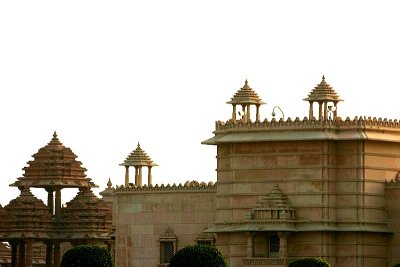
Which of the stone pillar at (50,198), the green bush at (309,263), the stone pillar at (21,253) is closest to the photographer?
the green bush at (309,263)

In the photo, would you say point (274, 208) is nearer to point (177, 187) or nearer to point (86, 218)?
point (177, 187)

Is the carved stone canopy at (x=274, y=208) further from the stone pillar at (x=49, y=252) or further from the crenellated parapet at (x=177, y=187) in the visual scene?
the stone pillar at (x=49, y=252)

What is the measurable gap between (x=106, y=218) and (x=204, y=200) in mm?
19913

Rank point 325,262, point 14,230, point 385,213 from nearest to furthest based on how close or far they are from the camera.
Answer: point 325,262 → point 385,213 → point 14,230

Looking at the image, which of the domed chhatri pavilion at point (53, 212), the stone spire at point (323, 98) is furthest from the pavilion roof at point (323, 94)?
the domed chhatri pavilion at point (53, 212)

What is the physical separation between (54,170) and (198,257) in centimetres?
2991

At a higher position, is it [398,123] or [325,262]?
[398,123]

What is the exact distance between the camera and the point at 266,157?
88.1m

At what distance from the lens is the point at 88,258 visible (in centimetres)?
8788

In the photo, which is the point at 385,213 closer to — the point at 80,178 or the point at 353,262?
the point at 353,262

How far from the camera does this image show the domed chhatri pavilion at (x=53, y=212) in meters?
111

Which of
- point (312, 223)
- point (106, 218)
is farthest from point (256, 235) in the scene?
point (106, 218)

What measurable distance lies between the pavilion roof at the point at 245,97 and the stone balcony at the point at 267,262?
6.81 meters

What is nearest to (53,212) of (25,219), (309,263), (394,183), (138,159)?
(25,219)
